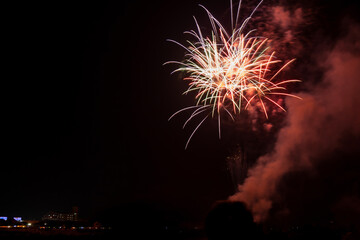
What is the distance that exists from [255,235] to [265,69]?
436 inches

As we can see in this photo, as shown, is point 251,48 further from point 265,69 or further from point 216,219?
point 216,219

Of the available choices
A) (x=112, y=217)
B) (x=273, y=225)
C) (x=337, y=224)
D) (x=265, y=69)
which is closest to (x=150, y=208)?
(x=112, y=217)

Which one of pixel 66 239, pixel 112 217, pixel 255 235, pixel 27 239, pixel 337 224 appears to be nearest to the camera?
pixel 255 235

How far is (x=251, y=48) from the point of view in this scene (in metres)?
11.9

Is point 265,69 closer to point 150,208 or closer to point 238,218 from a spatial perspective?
point 150,208

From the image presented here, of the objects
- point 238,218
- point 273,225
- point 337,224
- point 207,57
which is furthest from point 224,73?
point 337,224

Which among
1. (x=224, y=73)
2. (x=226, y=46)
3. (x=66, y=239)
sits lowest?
(x=66, y=239)

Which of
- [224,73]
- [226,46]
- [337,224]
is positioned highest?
[226,46]

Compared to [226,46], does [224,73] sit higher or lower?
lower

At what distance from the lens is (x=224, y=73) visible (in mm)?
→ 11875

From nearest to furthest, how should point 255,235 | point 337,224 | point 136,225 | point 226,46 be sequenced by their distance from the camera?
point 255,235
point 136,225
point 226,46
point 337,224

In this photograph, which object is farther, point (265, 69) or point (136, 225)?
point (265, 69)

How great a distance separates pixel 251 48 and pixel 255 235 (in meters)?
10.9

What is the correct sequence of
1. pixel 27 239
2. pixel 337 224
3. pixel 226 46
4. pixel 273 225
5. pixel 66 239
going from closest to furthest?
pixel 226 46 < pixel 27 239 < pixel 66 239 < pixel 273 225 < pixel 337 224
